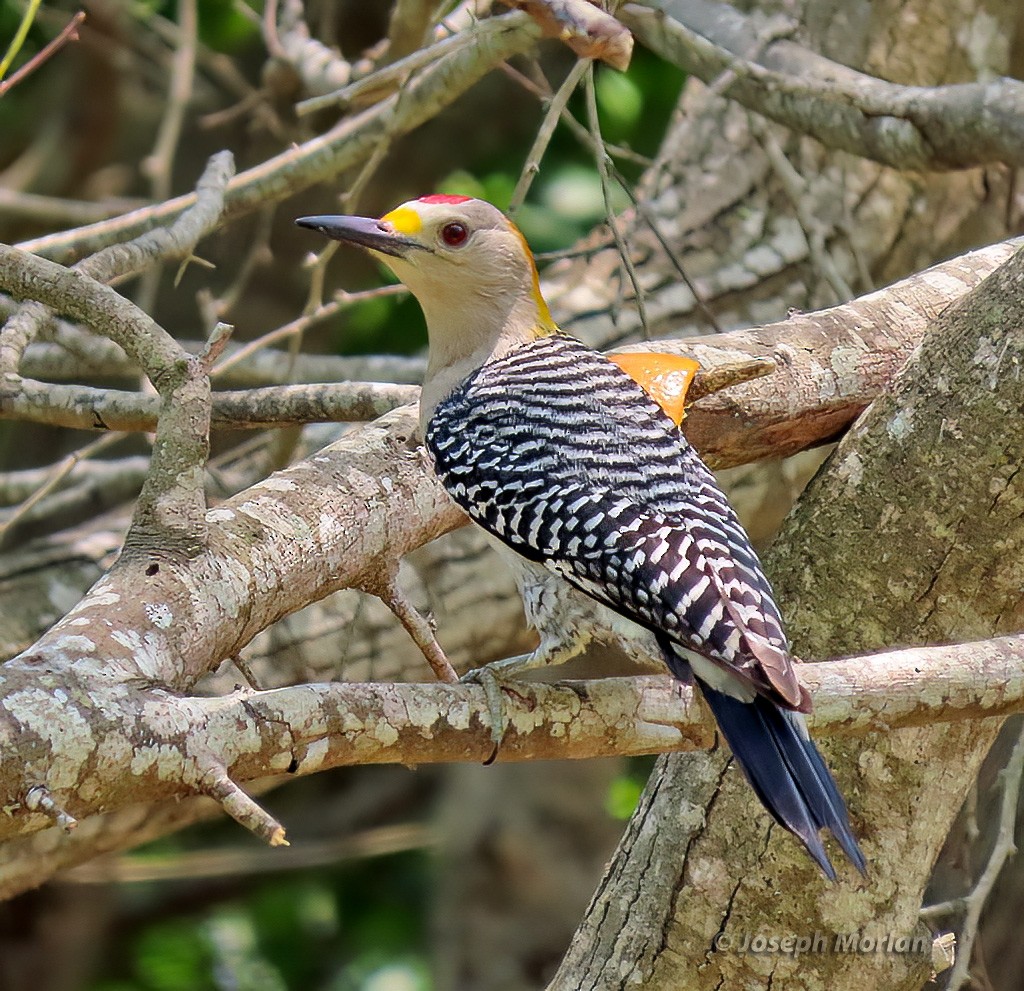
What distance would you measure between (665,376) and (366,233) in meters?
0.66

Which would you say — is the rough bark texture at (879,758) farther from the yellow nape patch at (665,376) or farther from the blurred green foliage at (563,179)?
the blurred green foliage at (563,179)

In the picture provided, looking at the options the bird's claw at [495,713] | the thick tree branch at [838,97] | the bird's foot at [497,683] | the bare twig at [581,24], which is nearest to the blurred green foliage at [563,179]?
the thick tree branch at [838,97]

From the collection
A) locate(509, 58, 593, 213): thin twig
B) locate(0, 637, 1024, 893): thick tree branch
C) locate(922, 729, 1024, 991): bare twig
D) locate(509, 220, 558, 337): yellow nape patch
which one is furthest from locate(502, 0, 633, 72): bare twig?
locate(922, 729, 1024, 991): bare twig

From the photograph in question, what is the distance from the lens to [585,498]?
7.97ft

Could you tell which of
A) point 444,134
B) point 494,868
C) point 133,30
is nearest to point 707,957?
point 494,868

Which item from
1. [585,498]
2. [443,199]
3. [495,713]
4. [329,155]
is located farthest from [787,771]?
[329,155]

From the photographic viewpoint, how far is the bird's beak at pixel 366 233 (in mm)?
2773

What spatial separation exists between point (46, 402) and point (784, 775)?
1583 millimetres

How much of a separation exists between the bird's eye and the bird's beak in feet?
0.18

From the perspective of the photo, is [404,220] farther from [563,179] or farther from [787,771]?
[563,179]

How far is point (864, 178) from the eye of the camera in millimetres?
4461

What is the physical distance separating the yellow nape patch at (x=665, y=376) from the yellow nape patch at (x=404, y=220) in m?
0.51

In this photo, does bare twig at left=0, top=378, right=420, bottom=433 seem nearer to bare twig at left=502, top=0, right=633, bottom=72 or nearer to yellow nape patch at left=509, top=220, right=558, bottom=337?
yellow nape patch at left=509, top=220, right=558, bottom=337

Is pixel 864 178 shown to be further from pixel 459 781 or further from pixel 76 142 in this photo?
pixel 76 142
